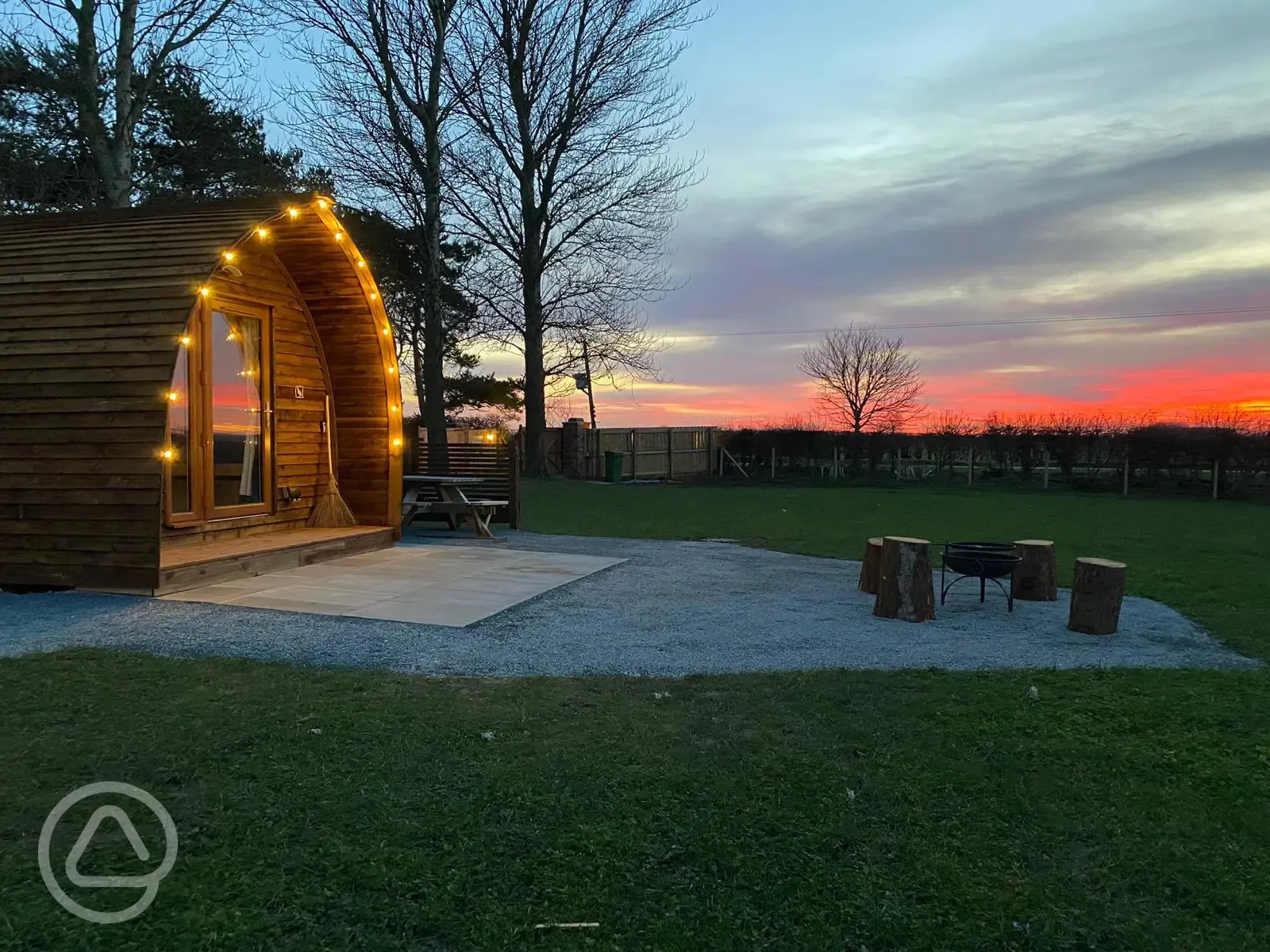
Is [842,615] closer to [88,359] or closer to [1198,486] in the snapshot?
[88,359]

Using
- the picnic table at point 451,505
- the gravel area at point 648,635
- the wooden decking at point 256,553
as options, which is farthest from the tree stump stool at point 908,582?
the picnic table at point 451,505

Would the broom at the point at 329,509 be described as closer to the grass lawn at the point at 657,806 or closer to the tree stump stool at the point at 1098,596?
the grass lawn at the point at 657,806

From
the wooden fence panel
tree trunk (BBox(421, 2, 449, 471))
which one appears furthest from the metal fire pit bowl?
the wooden fence panel

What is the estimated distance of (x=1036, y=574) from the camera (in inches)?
293

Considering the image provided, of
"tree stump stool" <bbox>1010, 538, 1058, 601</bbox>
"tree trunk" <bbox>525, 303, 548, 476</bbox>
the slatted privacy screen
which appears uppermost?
"tree trunk" <bbox>525, 303, 548, 476</bbox>

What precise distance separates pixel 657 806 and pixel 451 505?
862 cm

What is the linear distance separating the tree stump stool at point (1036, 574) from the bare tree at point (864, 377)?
29034mm

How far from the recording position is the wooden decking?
23.3ft

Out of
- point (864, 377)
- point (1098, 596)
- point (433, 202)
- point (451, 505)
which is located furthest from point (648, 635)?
point (864, 377)

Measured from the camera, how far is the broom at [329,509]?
10.2 meters

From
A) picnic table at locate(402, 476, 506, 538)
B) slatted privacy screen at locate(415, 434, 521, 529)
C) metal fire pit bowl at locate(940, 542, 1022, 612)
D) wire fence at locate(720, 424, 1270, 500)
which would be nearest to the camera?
metal fire pit bowl at locate(940, 542, 1022, 612)

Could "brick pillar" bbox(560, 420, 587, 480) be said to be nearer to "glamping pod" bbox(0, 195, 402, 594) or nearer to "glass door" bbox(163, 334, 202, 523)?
"glamping pod" bbox(0, 195, 402, 594)

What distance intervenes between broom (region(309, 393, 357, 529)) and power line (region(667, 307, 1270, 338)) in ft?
53.5

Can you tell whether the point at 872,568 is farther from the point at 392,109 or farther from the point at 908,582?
the point at 392,109
